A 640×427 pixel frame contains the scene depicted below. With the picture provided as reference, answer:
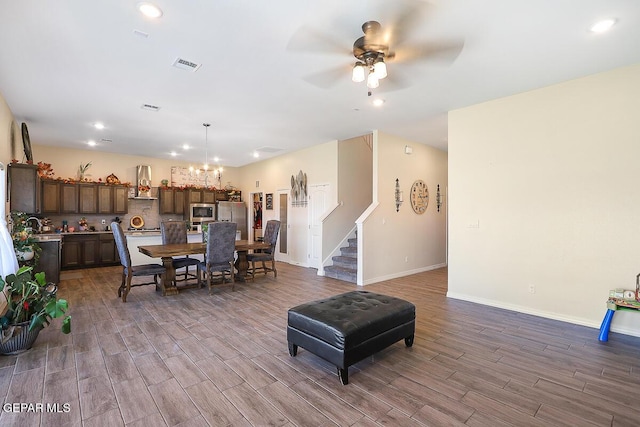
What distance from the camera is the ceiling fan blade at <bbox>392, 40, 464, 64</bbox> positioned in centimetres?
287

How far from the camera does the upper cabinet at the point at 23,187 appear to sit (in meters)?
4.69

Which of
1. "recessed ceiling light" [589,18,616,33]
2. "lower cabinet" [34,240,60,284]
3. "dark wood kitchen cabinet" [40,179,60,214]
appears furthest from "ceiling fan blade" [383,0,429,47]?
"dark wood kitchen cabinet" [40,179,60,214]

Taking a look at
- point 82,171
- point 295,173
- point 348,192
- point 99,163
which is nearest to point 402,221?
point 348,192

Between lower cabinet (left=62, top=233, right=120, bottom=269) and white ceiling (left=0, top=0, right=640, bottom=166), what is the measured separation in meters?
2.80

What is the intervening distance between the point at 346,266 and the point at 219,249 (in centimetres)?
268

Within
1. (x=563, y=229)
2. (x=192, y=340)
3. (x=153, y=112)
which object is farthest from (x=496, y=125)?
(x=153, y=112)

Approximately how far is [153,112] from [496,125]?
5.24m

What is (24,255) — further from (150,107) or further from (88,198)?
(88,198)

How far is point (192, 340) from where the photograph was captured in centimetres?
315

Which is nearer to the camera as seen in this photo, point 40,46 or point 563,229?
point 40,46

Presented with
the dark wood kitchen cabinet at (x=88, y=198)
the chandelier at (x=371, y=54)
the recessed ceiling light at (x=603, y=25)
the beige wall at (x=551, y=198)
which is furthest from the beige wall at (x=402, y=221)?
the dark wood kitchen cabinet at (x=88, y=198)

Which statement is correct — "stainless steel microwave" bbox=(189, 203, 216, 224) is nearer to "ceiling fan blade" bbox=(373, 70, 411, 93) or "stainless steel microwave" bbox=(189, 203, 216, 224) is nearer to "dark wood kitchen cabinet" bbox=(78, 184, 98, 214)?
"dark wood kitchen cabinet" bbox=(78, 184, 98, 214)

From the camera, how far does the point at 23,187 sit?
4.79 metres

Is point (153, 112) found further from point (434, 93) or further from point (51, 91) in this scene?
point (434, 93)
